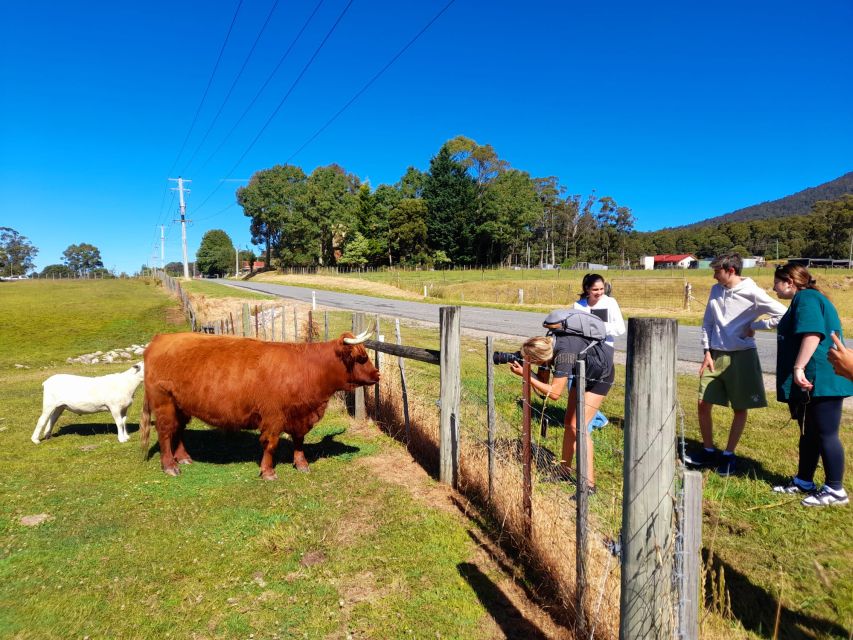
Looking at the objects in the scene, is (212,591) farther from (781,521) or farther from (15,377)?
(15,377)

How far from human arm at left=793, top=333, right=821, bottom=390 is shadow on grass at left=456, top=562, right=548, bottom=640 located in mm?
2939

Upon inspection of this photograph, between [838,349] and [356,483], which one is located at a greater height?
[838,349]

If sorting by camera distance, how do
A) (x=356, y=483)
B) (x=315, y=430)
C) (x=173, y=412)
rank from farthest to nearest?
(x=315, y=430) < (x=173, y=412) < (x=356, y=483)

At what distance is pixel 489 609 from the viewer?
3.02 m

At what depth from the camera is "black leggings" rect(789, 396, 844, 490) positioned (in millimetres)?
3961

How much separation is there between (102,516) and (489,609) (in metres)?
3.42

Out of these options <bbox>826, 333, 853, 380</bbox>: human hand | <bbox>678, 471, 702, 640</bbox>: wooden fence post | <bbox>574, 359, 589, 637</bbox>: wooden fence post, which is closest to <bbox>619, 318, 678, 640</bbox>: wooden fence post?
<bbox>678, 471, 702, 640</bbox>: wooden fence post

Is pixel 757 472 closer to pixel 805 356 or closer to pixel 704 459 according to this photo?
pixel 704 459

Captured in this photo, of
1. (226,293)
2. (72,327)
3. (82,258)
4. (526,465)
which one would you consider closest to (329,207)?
(226,293)

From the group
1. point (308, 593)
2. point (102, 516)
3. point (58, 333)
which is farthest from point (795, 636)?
point (58, 333)

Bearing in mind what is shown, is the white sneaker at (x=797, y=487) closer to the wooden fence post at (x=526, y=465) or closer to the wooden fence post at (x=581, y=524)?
the wooden fence post at (x=526, y=465)

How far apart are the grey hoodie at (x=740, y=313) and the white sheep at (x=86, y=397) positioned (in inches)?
275

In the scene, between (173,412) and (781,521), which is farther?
(173,412)

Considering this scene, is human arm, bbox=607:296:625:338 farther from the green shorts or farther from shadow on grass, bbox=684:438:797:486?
shadow on grass, bbox=684:438:797:486
